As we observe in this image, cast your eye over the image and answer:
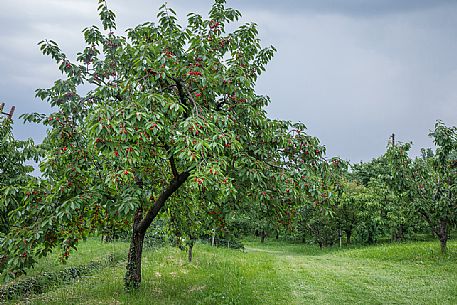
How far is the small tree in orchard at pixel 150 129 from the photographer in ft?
18.7

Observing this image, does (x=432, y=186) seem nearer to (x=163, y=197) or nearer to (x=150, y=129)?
(x=163, y=197)

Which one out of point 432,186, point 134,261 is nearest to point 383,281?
point 432,186

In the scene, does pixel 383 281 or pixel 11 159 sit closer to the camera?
pixel 11 159

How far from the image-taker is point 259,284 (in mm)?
11961

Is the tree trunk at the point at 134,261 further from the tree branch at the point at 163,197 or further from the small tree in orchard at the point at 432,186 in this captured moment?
the small tree in orchard at the point at 432,186

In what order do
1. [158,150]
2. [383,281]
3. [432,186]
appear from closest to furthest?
[158,150], [383,281], [432,186]

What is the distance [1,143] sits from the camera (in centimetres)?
1065

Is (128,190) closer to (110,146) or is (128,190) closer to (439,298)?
(110,146)

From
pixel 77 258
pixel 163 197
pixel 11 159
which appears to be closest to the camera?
pixel 163 197

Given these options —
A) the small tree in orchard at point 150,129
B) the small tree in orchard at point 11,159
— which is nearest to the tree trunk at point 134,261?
the small tree in orchard at point 150,129

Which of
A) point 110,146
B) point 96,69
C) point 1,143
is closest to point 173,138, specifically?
point 110,146

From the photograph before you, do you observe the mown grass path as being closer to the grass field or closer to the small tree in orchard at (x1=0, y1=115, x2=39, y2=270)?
the grass field

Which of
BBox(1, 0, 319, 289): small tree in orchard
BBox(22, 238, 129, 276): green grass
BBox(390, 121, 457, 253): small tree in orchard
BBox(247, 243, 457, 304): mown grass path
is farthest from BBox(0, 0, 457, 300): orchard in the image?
BBox(390, 121, 457, 253): small tree in orchard

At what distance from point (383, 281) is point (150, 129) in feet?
37.2
